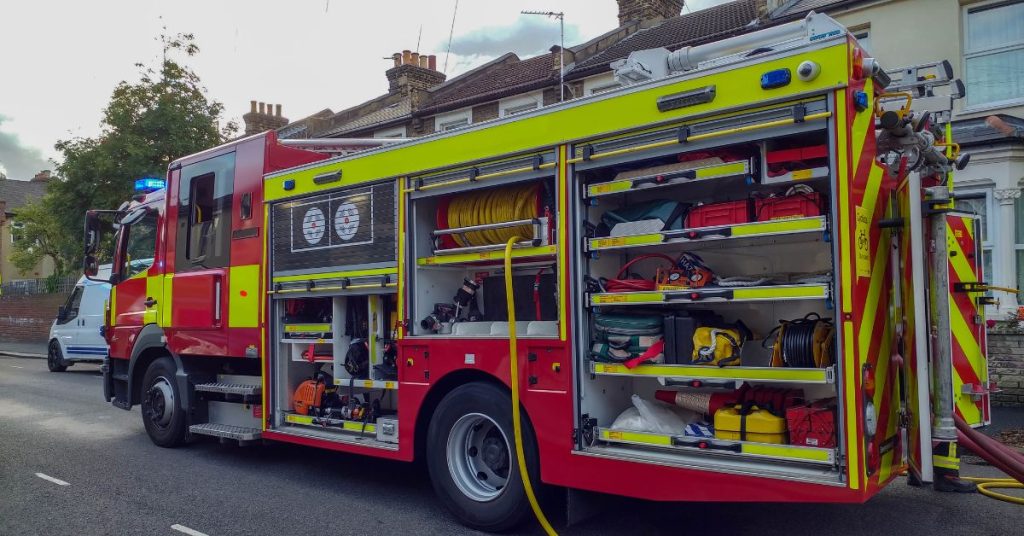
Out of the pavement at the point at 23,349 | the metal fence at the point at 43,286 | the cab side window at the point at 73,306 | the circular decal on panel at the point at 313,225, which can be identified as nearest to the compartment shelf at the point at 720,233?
the circular decal on panel at the point at 313,225

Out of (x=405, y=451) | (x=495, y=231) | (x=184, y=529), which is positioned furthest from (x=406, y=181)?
(x=184, y=529)

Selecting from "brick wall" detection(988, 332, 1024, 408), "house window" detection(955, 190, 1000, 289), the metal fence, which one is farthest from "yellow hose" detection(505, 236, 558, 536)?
the metal fence

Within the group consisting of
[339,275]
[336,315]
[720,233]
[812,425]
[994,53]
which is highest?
[994,53]

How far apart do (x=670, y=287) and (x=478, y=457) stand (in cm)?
188

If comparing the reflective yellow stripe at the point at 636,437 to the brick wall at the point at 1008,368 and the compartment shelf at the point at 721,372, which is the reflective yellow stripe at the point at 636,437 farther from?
the brick wall at the point at 1008,368

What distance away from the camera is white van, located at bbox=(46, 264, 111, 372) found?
60.0 ft

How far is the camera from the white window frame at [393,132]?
22783 mm

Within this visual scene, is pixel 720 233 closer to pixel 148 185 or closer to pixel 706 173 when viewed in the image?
pixel 706 173

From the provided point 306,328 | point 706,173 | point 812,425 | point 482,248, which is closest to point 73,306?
point 306,328

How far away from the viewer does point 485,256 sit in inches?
220

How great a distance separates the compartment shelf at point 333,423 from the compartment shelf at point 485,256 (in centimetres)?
142

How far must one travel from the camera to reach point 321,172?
259 inches

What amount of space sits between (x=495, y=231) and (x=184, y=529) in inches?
120

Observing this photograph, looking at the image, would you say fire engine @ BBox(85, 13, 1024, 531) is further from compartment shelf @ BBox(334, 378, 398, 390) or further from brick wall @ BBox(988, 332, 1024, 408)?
brick wall @ BBox(988, 332, 1024, 408)
